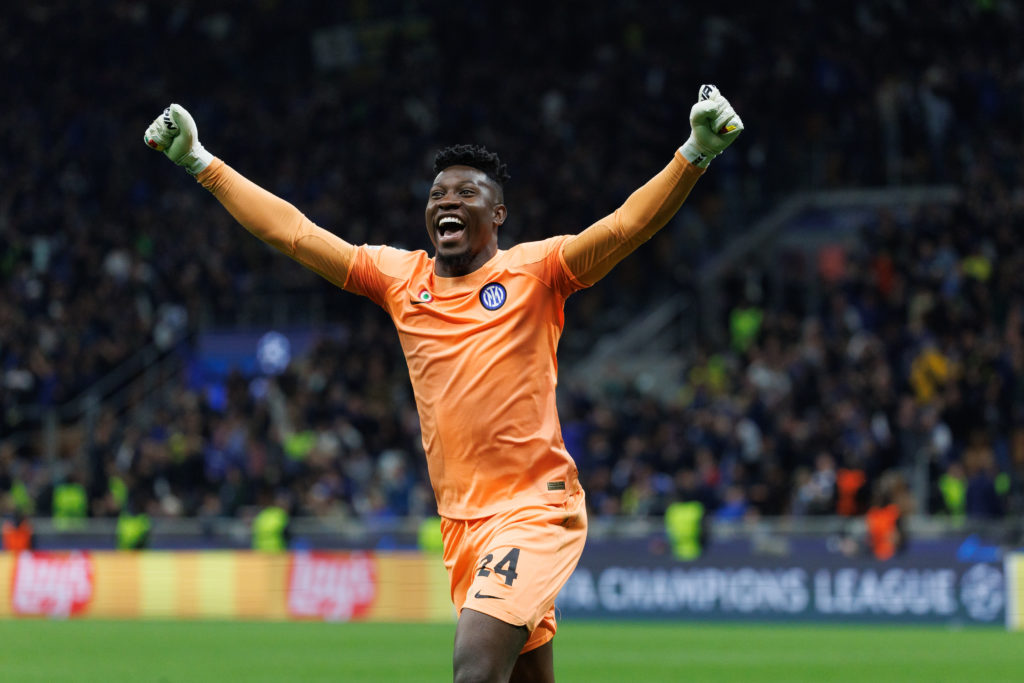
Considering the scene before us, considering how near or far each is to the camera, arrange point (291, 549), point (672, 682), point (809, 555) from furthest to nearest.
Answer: point (291, 549)
point (809, 555)
point (672, 682)

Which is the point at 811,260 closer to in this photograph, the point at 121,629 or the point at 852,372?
the point at 852,372

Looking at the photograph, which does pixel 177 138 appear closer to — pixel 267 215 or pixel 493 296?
pixel 267 215

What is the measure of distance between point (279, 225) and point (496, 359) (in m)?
1.01

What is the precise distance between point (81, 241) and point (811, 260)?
40.2 feet

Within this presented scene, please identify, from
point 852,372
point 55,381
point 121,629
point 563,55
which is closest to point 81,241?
point 55,381

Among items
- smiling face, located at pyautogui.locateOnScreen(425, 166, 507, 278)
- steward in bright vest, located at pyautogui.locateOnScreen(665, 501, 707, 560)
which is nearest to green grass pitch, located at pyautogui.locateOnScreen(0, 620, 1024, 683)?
steward in bright vest, located at pyautogui.locateOnScreen(665, 501, 707, 560)

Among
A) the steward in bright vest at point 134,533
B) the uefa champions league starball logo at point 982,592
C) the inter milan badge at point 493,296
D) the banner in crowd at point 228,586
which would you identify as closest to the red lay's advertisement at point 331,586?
the banner in crowd at point 228,586

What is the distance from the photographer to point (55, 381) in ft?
88.5

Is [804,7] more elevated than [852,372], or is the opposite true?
[804,7]

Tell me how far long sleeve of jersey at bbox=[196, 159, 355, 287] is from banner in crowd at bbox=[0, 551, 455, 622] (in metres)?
13.3

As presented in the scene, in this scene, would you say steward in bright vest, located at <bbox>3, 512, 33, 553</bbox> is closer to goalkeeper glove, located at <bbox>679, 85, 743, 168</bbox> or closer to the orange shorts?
the orange shorts

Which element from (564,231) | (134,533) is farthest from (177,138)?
(564,231)

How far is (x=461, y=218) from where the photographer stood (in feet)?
20.1

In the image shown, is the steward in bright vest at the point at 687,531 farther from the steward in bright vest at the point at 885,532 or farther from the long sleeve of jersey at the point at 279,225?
the long sleeve of jersey at the point at 279,225
